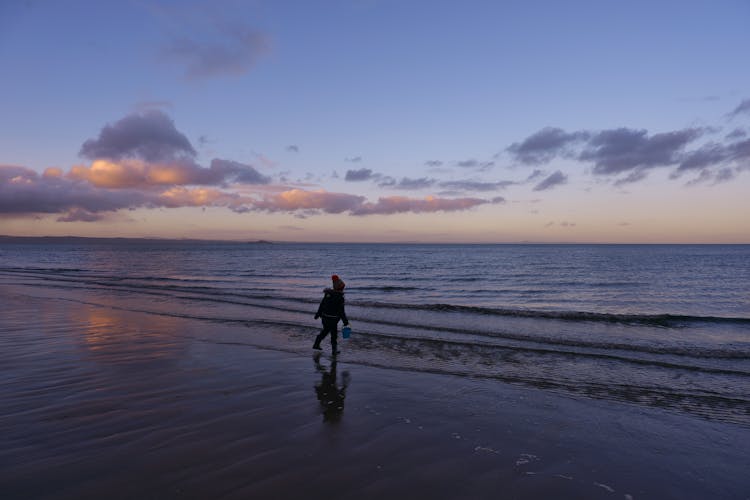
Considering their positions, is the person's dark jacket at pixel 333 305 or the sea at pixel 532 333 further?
the person's dark jacket at pixel 333 305

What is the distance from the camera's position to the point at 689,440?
6781 millimetres

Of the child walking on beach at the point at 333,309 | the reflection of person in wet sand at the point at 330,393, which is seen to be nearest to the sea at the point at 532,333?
the child walking on beach at the point at 333,309

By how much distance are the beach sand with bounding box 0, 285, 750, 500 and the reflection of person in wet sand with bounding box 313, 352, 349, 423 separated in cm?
5

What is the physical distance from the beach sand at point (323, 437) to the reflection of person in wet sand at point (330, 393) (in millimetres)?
51

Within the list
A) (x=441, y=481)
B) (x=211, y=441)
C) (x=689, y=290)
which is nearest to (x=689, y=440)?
(x=441, y=481)

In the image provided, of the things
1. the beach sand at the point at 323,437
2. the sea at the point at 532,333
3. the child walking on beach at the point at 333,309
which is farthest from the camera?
the child walking on beach at the point at 333,309

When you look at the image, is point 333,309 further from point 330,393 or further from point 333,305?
point 330,393

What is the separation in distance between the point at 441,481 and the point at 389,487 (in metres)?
0.67

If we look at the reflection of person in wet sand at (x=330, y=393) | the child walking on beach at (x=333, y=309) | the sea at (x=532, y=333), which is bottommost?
the sea at (x=532, y=333)

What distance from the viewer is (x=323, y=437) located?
629 cm

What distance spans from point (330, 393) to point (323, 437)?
228 cm

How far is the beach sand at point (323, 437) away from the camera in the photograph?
16.2 feet

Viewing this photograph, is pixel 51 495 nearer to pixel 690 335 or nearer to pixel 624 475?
pixel 624 475

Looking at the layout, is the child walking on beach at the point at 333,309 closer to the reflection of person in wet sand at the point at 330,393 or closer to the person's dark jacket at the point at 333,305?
the person's dark jacket at the point at 333,305
